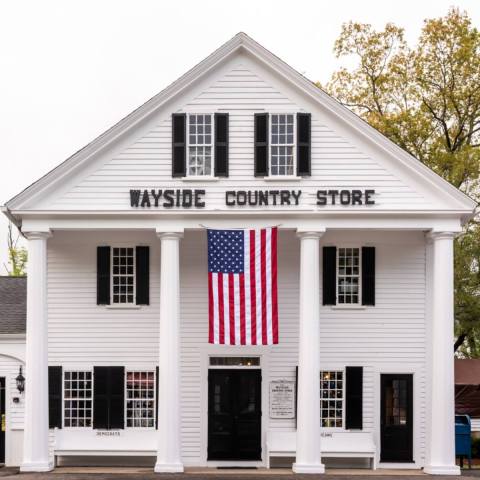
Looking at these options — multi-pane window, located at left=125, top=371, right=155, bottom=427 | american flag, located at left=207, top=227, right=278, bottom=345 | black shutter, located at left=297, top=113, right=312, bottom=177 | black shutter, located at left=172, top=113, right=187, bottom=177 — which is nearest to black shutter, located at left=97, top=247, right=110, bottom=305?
multi-pane window, located at left=125, top=371, right=155, bottom=427

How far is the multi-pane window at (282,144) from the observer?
2845 cm

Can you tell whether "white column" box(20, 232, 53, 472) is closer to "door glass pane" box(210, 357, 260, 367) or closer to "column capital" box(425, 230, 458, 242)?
"door glass pane" box(210, 357, 260, 367)

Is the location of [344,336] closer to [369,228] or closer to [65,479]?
[369,228]

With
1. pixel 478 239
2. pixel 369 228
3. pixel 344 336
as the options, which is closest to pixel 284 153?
pixel 369 228

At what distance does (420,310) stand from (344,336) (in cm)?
234

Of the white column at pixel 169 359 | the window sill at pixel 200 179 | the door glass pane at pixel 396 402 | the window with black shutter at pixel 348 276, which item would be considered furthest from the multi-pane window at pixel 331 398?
the window sill at pixel 200 179

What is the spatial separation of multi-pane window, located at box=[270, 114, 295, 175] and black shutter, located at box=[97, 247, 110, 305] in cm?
556

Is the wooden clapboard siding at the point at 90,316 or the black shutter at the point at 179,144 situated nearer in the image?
the black shutter at the point at 179,144

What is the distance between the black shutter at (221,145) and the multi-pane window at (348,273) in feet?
14.7

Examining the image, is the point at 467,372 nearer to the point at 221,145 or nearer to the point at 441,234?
the point at 441,234

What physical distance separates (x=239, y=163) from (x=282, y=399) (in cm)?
691

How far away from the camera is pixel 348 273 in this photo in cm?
3025

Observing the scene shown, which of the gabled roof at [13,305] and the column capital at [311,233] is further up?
the column capital at [311,233]

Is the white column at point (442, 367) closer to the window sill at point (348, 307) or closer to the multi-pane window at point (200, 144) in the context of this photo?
the window sill at point (348, 307)
